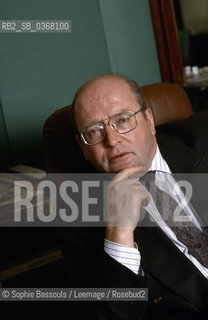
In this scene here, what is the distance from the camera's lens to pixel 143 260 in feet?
3.84

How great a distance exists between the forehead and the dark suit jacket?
334 mm

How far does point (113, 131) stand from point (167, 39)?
1.92 metres

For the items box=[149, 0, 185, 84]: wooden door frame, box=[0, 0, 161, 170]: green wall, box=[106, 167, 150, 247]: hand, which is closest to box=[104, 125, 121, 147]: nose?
box=[106, 167, 150, 247]: hand

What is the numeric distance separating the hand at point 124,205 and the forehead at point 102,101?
0.24 metres

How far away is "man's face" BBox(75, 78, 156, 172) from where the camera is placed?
1.28m

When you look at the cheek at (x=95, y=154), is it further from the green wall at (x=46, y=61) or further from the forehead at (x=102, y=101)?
the green wall at (x=46, y=61)

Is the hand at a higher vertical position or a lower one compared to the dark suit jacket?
higher

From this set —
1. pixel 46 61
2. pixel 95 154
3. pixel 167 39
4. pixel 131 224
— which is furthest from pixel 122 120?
pixel 167 39

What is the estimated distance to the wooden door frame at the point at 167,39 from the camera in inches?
112

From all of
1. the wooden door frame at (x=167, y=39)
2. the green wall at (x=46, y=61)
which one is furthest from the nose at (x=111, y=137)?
the wooden door frame at (x=167, y=39)

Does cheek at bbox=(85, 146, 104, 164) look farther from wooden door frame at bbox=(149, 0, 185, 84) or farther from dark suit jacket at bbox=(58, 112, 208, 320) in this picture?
wooden door frame at bbox=(149, 0, 185, 84)

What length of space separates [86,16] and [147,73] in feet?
2.50

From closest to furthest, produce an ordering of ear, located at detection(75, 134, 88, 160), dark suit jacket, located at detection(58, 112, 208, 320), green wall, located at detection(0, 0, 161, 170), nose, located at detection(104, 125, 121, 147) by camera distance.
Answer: dark suit jacket, located at detection(58, 112, 208, 320) → nose, located at detection(104, 125, 121, 147) → ear, located at detection(75, 134, 88, 160) → green wall, located at detection(0, 0, 161, 170)

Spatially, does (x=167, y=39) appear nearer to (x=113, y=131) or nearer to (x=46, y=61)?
(x=46, y=61)
